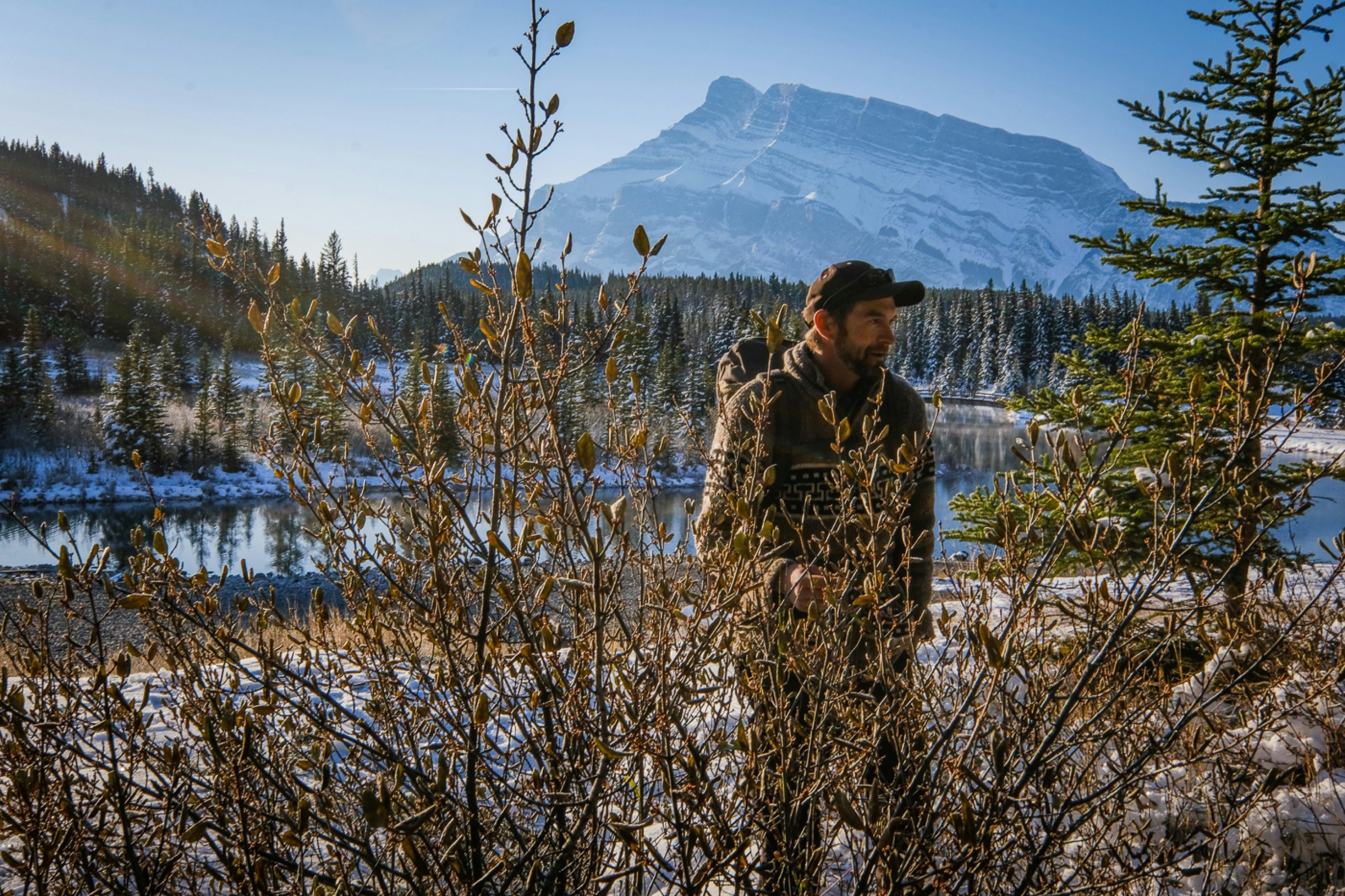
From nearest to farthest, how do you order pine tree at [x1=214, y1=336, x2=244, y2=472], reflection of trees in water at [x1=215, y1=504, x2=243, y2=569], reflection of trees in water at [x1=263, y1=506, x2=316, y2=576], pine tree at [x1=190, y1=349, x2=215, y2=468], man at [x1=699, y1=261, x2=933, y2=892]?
man at [x1=699, y1=261, x2=933, y2=892]
reflection of trees in water at [x1=215, y1=504, x2=243, y2=569]
reflection of trees in water at [x1=263, y1=506, x2=316, y2=576]
pine tree at [x1=190, y1=349, x2=215, y2=468]
pine tree at [x1=214, y1=336, x2=244, y2=472]

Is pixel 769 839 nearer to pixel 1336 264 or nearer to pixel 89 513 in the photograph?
pixel 1336 264

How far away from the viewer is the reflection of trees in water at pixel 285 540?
21500mm

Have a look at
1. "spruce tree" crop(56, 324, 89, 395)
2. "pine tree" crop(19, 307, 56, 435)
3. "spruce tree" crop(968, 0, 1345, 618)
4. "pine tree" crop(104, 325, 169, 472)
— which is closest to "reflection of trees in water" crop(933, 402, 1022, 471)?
"spruce tree" crop(968, 0, 1345, 618)

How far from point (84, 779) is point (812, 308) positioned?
7.82 ft

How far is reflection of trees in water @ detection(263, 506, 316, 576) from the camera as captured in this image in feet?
70.5

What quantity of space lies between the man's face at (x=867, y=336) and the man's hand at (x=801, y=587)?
0.87 metres

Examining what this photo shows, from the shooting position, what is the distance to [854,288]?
2680mm

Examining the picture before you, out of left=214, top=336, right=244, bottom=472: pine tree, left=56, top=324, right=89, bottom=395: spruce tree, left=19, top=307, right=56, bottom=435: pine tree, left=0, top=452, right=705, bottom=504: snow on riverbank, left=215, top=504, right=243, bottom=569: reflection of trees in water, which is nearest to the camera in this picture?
left=215, top=504, right=243, bottom=569: reflection of trees in water

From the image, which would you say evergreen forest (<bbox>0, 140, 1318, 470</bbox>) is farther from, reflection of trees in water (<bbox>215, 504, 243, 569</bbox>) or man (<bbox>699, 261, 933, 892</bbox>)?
man (<bbox>699, 261, 933, 892</bbox>)

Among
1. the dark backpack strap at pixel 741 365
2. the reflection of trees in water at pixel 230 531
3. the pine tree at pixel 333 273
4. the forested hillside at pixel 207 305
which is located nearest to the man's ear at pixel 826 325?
the dark backpack strap at pixel 741 365

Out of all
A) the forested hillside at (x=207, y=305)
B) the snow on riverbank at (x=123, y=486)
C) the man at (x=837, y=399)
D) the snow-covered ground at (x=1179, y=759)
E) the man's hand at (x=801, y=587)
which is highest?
the forested hillside at (x=207, y=305)

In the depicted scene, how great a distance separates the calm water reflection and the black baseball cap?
44.5 feet

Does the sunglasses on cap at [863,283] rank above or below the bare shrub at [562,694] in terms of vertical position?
above

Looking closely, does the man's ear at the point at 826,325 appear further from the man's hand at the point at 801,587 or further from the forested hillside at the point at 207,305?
the forested hillside at the point at 207,305
